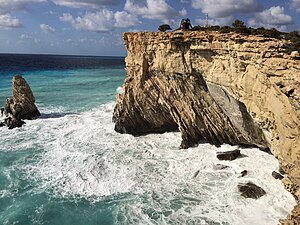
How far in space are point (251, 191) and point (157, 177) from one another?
19.9ft

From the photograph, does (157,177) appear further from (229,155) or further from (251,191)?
(251,191)

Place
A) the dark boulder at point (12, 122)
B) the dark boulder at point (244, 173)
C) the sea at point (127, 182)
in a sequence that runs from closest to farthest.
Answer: the sea at point (127, 182)
the dark boulder at point (244, 173)
the dark boulder at point (12, 122)

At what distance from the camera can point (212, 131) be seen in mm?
23234

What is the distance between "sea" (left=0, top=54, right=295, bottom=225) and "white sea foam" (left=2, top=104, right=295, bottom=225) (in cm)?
5

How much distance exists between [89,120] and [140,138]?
30.9 ft

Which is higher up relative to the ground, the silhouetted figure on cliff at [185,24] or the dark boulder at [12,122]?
the silhouetted figure on cliff at [185,24]

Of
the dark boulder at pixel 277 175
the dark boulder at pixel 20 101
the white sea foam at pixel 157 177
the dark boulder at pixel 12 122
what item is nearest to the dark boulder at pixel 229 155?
the white sea foam at pixel 157 177

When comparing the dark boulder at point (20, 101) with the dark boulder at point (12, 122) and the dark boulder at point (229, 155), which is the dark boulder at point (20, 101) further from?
the dark boulder at point (229, 155)

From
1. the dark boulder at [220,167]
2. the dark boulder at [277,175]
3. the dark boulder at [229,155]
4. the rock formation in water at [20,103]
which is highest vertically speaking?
the rock formation in water at [20,103]

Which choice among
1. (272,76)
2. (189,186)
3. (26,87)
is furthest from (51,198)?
(26,87)

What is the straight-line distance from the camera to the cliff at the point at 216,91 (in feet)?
43.1

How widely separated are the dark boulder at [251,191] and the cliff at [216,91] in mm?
2422

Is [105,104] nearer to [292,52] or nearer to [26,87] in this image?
[26,87]

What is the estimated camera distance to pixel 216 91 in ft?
66.2
